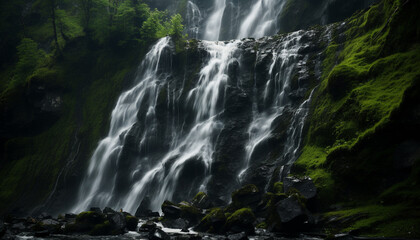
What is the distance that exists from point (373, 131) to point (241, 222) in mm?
6485

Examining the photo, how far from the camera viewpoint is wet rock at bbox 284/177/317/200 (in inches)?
511

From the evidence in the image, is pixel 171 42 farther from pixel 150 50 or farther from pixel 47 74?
pixel 47 74

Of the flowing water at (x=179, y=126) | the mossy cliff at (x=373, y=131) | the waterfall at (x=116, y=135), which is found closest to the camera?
the mossy cliff at (x=373, y=131)

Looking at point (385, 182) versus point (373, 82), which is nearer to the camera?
point (385, 182)

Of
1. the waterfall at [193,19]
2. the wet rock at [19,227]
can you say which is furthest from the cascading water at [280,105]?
the waterfall at [193,19]

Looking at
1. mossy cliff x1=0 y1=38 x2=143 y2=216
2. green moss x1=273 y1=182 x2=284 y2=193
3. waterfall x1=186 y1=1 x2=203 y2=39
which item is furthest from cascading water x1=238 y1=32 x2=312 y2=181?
waterfall x1=186 y1=1 x2=203 y2=39

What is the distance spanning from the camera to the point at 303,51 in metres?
24.0

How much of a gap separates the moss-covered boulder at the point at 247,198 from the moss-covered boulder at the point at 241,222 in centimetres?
169

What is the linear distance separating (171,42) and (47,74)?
14542 millimetres

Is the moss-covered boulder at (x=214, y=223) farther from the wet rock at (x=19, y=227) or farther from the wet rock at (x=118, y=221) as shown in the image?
the wet rock at (x=19, y=227)

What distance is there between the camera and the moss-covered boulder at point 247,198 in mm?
15352

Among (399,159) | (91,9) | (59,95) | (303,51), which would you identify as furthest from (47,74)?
(399,159)

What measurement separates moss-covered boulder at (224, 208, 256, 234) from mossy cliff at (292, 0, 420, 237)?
3.05 metres

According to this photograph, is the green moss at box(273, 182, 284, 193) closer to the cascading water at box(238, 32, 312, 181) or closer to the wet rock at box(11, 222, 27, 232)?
the cascading water at box(238, 32, 312, 181)
